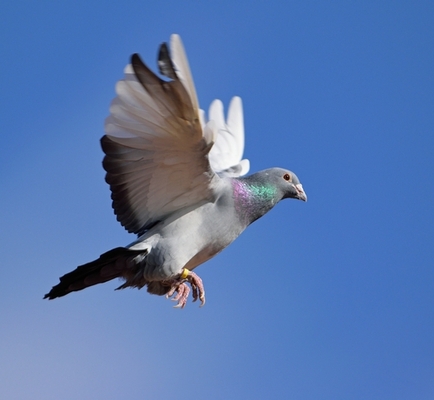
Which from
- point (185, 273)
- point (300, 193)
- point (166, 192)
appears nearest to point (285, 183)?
point (300, 193)

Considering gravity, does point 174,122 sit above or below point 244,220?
above

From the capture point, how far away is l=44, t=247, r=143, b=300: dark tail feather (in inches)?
401

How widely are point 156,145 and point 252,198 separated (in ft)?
5.33

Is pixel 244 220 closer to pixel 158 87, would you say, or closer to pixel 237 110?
pixel 158 87

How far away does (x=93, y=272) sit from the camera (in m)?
10.3

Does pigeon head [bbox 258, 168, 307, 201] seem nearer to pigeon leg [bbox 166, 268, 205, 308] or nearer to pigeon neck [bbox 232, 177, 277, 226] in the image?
pigeon neck [bbox 232, 177, 277, 226]

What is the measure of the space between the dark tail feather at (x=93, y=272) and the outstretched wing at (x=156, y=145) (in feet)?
2.44

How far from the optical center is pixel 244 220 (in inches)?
426

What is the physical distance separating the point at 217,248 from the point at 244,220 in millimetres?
513

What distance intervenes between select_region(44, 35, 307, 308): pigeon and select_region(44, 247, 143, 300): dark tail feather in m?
0.01

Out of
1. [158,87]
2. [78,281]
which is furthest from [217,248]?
[158,87]

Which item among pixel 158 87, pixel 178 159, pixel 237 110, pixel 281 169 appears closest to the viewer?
pixel 158 87

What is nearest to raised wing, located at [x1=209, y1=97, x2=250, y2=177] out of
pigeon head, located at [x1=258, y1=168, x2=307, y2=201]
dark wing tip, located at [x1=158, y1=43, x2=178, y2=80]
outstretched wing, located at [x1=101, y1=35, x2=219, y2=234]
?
pigeon head, located at [x1=258, y1=168, x2=307, y2=201]

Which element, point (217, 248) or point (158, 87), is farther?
point (217, 248)
